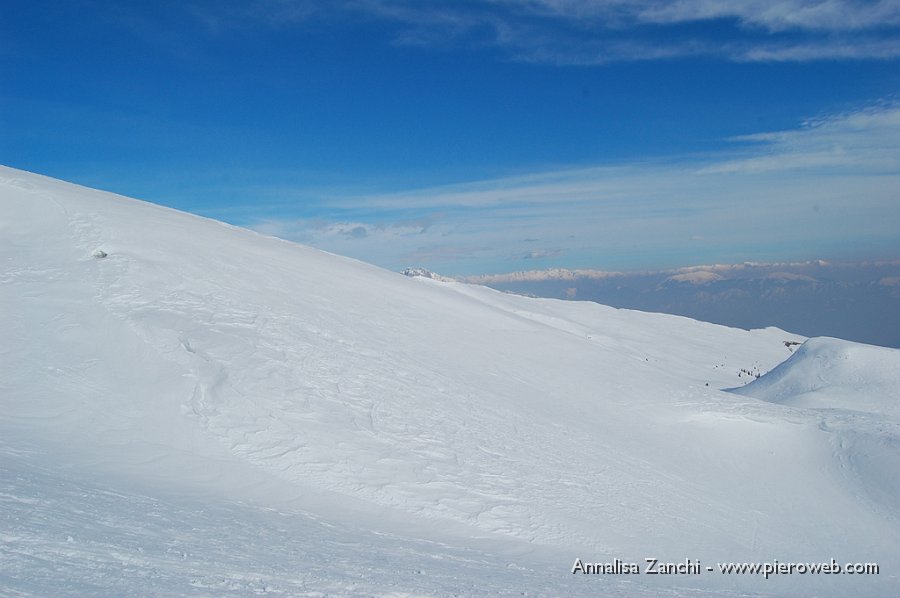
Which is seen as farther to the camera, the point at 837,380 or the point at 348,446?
the point at 837,380

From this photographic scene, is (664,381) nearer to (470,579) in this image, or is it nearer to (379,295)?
(379,295)

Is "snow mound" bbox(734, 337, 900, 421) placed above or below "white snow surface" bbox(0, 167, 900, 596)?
above

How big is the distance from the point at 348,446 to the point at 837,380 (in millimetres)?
18544

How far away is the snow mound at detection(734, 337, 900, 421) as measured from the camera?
67.4 feet

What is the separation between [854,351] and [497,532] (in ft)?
62.3

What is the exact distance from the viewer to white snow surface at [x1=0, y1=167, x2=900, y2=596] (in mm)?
7289

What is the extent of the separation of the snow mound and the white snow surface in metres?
0.13

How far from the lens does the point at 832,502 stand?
14102 mm

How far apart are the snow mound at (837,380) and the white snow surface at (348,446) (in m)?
0.13

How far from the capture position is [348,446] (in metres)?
12.2

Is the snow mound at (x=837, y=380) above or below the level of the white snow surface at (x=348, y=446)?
above

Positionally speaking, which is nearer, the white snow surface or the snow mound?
the white snow surface

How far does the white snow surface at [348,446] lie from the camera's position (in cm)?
729

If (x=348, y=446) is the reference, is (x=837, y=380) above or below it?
above
